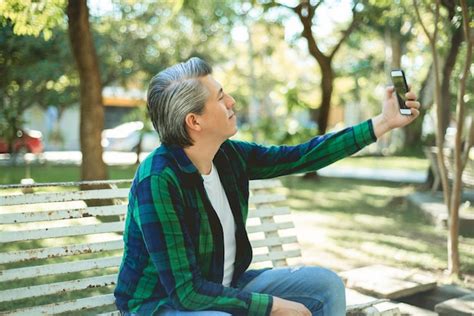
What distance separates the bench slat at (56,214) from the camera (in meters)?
2.72

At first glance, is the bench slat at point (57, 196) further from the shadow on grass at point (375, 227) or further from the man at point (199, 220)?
the shadow on grass at point (375, 227)

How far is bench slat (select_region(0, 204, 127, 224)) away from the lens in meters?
2.72

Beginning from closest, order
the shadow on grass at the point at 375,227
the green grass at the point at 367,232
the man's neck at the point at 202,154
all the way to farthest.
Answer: the man's neck at the point at 202,154 → the green grass at the point at 367,232 → the shadow on grass at the point at 375,227

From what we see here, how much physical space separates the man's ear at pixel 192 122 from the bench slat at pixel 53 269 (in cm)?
108

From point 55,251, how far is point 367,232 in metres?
5.39

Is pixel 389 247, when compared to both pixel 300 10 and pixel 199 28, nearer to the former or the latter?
pixel 300 10

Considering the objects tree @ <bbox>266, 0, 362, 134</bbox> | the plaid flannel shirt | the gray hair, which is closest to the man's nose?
the gray hair

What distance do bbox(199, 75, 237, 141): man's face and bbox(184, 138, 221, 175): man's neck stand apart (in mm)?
47

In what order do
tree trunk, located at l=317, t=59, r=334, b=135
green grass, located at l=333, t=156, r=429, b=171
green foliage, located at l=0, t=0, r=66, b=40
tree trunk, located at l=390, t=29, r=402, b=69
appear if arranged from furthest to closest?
tree trunk, located at l=390, t=29, r=402, b=69, green grass, located at l=333, t=156, r=429, b=171, tree trunk, located at l=317, t=59, r=334, b=135, green foliage, located at l=0, t=0, r=66, b=40

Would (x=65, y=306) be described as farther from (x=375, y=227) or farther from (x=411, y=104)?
(x=375, y=227)

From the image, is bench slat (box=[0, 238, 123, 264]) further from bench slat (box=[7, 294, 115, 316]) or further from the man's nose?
the man's nose

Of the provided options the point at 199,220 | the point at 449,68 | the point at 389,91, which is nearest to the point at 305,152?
the point at 389,91

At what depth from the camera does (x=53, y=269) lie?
108 inches

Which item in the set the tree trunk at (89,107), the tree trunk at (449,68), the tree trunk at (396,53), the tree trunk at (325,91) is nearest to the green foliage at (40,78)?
the tree trunk at (89,107)
